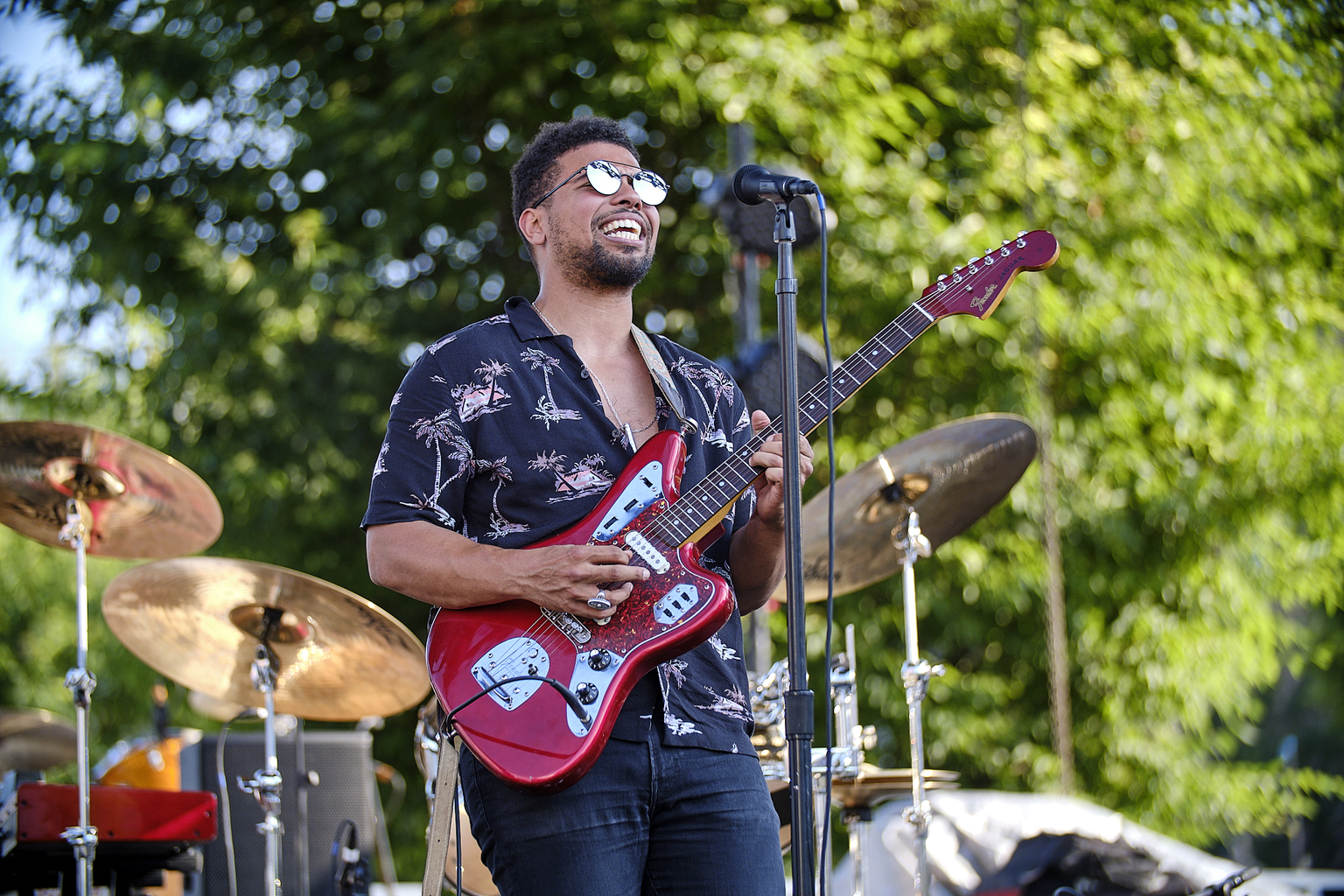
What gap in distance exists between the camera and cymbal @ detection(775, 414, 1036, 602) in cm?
372

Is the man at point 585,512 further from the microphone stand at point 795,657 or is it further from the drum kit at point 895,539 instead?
the drum kit at point 895,539

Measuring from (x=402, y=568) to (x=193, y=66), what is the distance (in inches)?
242

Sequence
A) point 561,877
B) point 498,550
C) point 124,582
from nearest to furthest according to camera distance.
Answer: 1. point 561,877
2. point 498,550
3. point 124,582

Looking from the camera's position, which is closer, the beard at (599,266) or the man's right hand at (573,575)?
the man's right hand at (573,575)

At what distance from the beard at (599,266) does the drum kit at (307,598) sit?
4.08ft

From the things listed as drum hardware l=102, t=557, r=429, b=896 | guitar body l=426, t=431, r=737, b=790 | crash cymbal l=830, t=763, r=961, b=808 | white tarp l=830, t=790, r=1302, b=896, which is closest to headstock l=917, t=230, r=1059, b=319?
guitar body l=426, t=431, r=737, b=790

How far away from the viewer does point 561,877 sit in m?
2.11

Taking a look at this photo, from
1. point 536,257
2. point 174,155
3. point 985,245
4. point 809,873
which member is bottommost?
point 809,873

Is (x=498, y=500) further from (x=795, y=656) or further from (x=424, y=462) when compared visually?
(x=795, y=656)

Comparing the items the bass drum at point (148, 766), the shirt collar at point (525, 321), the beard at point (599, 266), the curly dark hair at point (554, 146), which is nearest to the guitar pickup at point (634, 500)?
the shirt collar at point (525, 321)

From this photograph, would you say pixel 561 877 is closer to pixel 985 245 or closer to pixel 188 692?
pixel 985 245

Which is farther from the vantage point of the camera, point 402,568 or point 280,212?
point 280,212

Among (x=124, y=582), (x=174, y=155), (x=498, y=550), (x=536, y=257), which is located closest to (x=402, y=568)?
(x=498, y=550)

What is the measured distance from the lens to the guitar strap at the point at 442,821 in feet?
8.12
